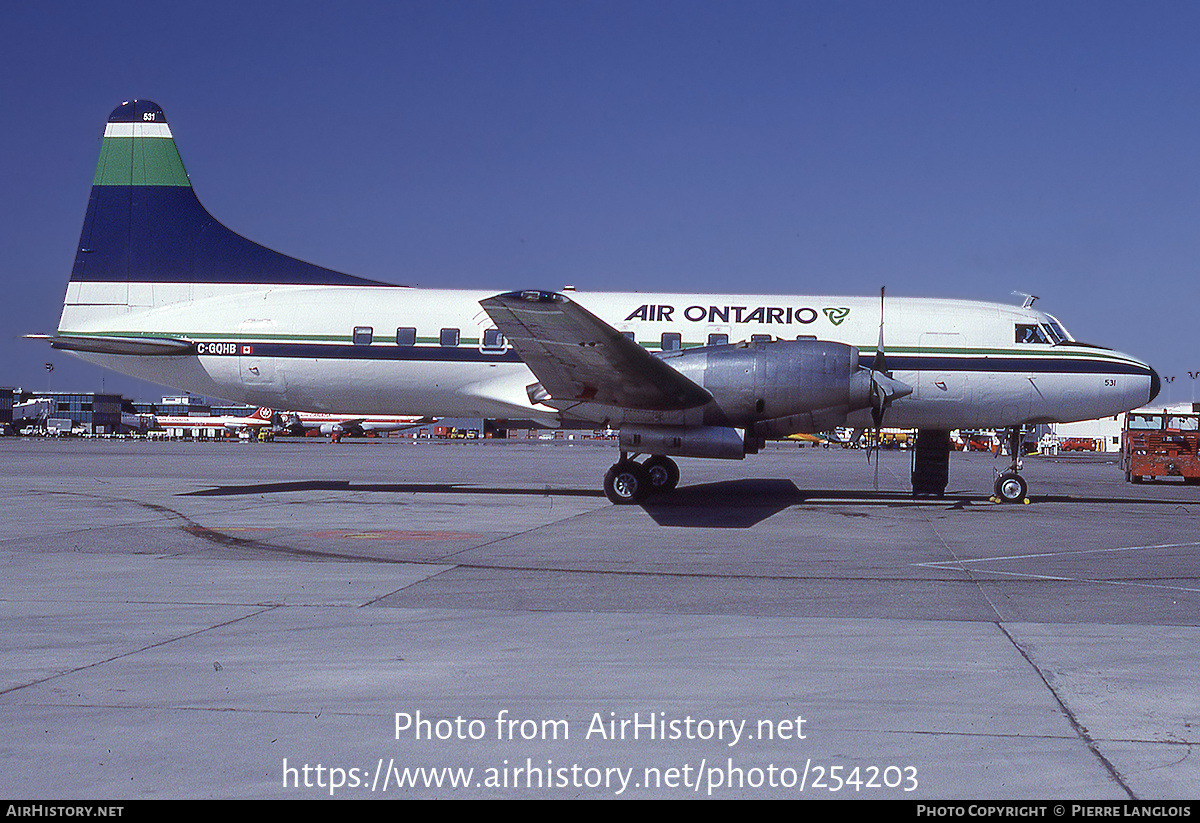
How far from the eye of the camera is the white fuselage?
18391mm

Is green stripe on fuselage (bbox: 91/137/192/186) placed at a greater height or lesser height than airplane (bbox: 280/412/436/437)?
greater

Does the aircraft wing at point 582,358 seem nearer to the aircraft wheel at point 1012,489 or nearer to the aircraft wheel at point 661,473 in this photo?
the aircraft wheel at point 661,473

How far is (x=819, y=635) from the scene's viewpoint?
6.74 metres

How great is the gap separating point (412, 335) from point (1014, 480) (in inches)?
520

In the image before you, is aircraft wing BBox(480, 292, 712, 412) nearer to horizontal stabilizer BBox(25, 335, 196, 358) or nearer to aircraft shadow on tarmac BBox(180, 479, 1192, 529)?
aircraft shadow on tarmac BBox(180, 479, 1192, 529)

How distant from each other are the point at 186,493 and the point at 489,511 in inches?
305

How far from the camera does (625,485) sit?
17.0 m

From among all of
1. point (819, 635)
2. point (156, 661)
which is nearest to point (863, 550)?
point (819, 635)

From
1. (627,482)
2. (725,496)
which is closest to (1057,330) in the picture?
(725,496)

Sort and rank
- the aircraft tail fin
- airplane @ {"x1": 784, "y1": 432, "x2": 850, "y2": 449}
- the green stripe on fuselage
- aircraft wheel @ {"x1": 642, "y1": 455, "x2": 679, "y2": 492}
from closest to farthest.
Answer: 1. aircraft wheel @ {"x1": 642, "y1": 455, "x2": 679, "y2": 492}
2. the aircraft tail fin
3. the green stripe on fuselage
4. airplane @ {"x1": 784, "y1": 432, "x2": 850, "y2": 449}

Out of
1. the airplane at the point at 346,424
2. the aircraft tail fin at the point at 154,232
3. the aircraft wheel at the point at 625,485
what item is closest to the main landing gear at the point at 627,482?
the aircraft wheel at the point at 625,485

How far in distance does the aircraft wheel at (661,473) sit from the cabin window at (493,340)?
13.0 ft

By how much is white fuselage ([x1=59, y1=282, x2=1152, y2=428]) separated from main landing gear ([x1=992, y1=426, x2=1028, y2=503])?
54 cm

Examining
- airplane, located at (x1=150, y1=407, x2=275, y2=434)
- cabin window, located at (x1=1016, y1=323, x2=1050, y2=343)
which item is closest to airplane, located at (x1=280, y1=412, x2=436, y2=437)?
airplane, located at (x1=150, y1=407, x2=275, y2=434)
